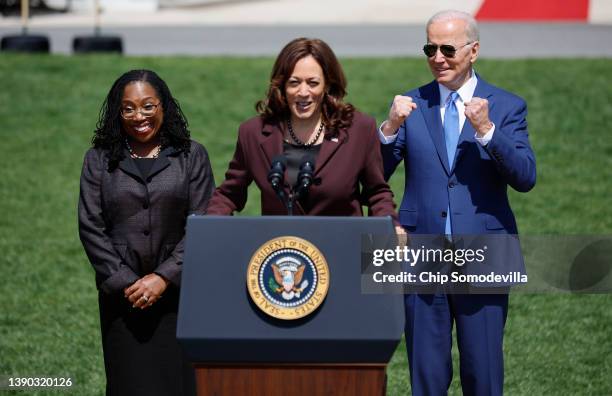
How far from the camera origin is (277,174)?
4.70 m

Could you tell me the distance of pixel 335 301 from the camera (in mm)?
4410

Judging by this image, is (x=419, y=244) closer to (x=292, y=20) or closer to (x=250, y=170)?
(x=250, y=170)

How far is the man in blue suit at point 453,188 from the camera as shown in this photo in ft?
17.2

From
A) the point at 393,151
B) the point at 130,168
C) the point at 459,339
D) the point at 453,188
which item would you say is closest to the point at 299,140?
the point at 393,151

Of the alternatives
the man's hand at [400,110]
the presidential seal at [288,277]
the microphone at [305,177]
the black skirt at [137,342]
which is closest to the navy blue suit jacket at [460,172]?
the man's hand at [400,110]

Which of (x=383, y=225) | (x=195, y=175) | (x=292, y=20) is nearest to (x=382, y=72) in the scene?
(x=292, y=20)

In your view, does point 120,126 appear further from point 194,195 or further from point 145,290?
point 145,290

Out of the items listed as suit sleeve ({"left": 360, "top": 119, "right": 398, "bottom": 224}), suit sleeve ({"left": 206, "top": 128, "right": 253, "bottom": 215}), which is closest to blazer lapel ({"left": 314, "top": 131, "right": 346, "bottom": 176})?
suit sleeve ({"left": 360, "top": 119, "right": 398, "bottom": 224})

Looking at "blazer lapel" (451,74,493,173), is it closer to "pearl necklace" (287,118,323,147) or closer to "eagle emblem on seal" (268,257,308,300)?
"pearl necklace" (287,118,323,147)

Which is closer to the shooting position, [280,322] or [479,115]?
[280,322]

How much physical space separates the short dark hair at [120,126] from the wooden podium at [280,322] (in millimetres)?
1146

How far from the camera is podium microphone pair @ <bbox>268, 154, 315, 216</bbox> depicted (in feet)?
15.4

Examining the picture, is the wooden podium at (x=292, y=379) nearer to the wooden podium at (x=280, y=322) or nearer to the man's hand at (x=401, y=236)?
the wooden podium at (x=280, y=322)

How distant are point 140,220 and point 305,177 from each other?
107cm
